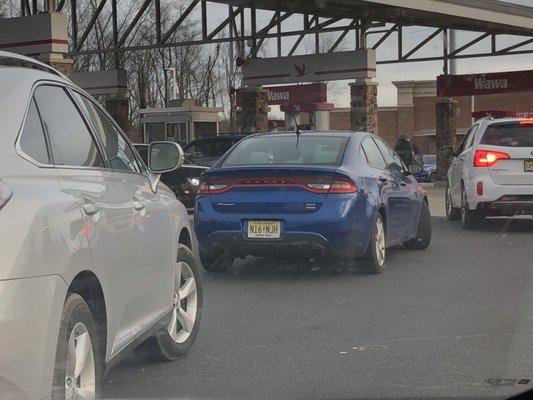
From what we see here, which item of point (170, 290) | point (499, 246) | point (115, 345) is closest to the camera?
point (115, 345)

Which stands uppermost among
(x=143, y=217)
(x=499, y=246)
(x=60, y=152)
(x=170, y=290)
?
(x=60, y=152)

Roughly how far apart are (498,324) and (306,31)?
68.1 ft

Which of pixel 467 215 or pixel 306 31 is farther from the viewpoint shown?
pixel 306 31

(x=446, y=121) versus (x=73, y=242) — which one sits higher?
(x=446, y=121)

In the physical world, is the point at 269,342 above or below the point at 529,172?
below

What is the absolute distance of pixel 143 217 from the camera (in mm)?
4742

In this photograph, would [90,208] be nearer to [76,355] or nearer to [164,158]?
[76,355]

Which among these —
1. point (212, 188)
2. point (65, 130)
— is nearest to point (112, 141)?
point (65, 130)

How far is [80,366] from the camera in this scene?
12.2ft

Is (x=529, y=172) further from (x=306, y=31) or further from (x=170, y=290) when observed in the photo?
(x=306, y=31)

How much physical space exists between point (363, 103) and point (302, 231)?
1704 centimetres

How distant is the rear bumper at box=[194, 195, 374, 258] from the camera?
8.28m

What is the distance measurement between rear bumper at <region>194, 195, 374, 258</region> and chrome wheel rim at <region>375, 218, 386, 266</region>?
323 mm


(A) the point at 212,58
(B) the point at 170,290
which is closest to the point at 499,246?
(B) the point at 170,290
